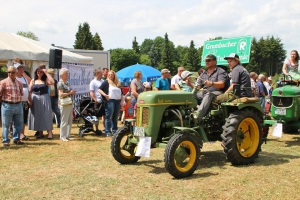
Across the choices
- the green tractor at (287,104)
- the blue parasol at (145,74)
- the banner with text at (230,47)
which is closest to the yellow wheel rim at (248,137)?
the green tractor at (287,104)

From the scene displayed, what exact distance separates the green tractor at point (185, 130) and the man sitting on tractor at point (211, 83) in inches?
6.8

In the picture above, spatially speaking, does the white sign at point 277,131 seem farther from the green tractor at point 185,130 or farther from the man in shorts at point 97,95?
the man in shorts at point 97,95

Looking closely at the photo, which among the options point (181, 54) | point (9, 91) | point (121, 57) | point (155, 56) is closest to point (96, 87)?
point (9, 91)

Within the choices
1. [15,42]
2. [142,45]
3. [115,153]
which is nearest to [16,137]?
[115,153]

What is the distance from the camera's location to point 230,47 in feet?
49.8

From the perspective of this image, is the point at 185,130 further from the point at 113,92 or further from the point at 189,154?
the point at 113,92

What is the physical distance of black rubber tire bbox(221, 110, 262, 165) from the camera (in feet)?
18.3

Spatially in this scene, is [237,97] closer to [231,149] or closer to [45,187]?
[231,149]

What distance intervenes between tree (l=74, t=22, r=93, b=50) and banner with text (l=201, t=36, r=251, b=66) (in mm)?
62338

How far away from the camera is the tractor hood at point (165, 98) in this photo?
5.28 m

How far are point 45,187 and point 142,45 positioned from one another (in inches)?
5615

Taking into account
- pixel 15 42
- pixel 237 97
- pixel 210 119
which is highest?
pixel 15 42

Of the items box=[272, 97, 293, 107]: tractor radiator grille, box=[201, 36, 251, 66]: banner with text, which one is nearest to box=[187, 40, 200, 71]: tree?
box=[201, 36, 251, 66]: banner with text

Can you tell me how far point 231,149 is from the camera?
555 cm
